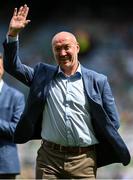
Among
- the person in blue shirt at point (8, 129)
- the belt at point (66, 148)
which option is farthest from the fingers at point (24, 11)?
the person in blue shirt at point (8, 129)

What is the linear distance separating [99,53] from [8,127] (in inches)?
122

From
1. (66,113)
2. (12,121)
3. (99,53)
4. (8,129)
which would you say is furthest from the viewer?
(99,53)

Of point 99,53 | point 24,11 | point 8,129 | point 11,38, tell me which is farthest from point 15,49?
point 99,53

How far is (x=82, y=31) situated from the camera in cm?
807

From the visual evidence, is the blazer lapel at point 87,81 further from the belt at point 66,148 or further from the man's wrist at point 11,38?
the man's wrist at point 11,38

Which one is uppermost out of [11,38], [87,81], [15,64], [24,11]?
[24,11]

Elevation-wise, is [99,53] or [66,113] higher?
[66,113]

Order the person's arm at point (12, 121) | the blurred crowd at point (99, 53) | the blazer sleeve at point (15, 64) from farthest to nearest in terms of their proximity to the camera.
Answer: the blurred crowd at point (99, 53) → the person's arm at point (12, 121) → the blazer sleeve at point (15, 64)

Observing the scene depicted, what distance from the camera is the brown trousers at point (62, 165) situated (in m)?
4.41

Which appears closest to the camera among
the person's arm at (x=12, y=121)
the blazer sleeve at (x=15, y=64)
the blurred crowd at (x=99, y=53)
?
the blazer sleeve at (x=15, y=64)

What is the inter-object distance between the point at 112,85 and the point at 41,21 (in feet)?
3.60

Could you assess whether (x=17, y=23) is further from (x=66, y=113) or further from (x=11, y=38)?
(x=66, y=113)

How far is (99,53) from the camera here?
8039mm

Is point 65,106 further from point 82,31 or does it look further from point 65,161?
point 82,31
